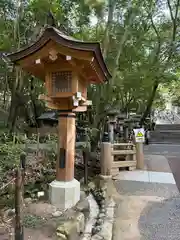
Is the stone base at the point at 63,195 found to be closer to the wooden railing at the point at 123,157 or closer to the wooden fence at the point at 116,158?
the wooden fence at the point at 116,158

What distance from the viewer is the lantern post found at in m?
3.81

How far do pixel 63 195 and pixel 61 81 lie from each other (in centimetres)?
197

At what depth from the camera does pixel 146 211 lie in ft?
14.7

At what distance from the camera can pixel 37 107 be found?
15.0 m

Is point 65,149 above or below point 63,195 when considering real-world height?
above

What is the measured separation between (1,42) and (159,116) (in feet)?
80.8

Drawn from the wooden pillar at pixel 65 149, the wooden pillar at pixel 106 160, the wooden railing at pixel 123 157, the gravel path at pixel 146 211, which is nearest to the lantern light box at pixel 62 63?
the wooden pillar at pixel 65 149

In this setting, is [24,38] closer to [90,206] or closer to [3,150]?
[3,150]

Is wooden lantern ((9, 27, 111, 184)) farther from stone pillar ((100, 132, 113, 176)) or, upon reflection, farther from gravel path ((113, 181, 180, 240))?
stone pillar ((100, 132, 113, 176))

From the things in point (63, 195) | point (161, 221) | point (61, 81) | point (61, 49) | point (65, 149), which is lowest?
point (161, 221)

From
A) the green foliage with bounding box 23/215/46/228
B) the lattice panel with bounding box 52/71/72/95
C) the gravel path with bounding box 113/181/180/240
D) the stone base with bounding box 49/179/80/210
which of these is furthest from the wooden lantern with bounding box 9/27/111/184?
the gravel path with bounding box 113/181/180/240

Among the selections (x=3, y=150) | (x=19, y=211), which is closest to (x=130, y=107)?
(x=3, y=150)

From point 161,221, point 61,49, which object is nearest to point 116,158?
point 161,221

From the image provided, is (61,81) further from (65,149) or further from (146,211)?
(146,211)
